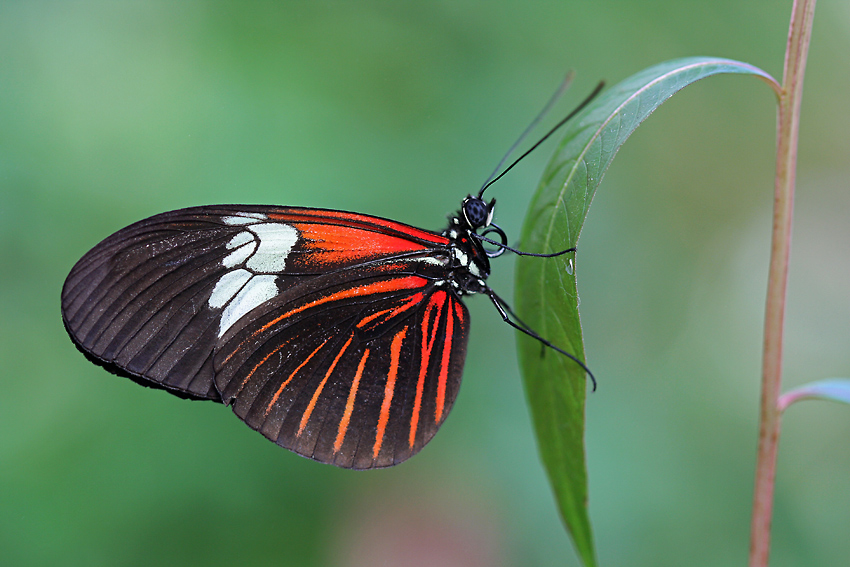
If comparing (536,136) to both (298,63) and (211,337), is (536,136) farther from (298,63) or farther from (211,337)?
(211,337)

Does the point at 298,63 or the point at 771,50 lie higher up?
the point at 771,50

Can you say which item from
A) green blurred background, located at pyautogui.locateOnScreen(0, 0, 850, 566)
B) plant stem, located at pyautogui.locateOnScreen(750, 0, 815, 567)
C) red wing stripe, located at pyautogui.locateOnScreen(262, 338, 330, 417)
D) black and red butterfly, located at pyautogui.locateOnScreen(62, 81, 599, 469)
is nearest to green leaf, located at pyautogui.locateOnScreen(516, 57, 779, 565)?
plant stem, located at pyautogui.locateOnScreen(750, 0, 815, 567)

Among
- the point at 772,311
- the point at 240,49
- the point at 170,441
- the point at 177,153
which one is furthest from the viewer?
the point at 240,49

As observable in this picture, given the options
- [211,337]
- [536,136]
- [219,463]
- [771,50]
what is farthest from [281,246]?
[771,50]

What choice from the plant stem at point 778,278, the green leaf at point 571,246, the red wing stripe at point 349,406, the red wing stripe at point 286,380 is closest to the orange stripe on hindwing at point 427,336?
the red wing stripe at point 349,406

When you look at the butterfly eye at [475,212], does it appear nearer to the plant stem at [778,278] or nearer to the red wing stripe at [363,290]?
the red wing stripe at [363,290]

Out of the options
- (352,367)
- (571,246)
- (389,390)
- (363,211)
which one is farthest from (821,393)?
(363,211)

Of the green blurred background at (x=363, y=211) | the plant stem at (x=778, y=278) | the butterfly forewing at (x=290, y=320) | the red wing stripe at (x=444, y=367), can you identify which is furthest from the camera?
the green blurred background at (x=363, y=211)
